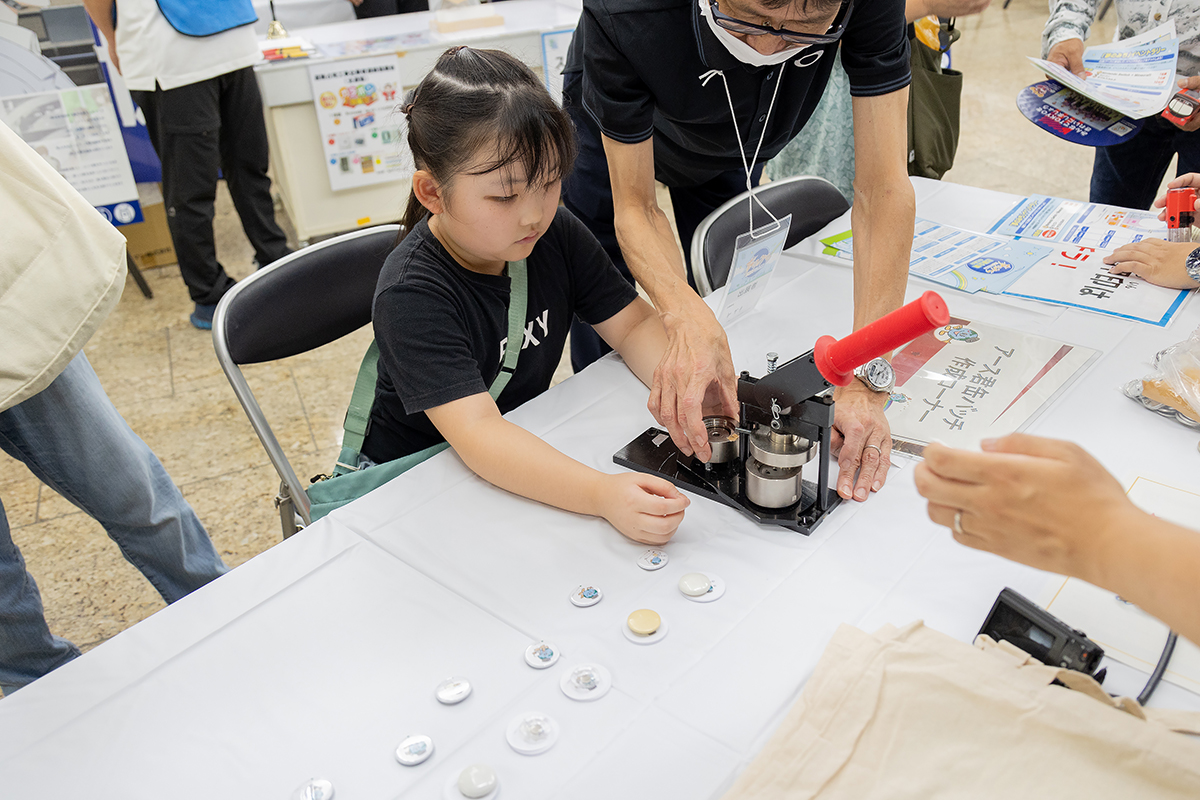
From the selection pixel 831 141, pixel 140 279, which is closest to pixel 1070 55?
pixel 831 141

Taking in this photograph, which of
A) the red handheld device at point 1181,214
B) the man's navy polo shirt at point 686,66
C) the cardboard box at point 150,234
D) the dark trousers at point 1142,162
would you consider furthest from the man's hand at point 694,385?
the cardboard box at point 150,234

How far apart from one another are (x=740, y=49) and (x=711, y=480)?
23.4 inches

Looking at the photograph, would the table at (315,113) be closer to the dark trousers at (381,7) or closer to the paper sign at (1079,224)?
the dark trousers at (381,7)

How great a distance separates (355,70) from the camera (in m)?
2.98

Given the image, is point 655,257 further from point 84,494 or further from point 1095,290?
point 84,494

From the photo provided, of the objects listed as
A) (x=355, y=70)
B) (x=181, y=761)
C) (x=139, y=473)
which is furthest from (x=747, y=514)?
(x=355, y=70)

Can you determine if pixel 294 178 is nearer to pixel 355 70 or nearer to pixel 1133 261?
pixel 355 70

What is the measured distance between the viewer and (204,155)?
2754mm

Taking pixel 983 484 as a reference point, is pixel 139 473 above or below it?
below

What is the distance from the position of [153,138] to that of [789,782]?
2951mm

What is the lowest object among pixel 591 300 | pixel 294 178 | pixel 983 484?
pixel 294 178

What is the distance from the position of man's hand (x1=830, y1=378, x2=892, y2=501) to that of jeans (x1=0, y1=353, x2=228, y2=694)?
102 cm

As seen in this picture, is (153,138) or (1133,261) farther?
(153,138)

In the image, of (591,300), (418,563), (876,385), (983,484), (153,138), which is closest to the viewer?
(983,484)
